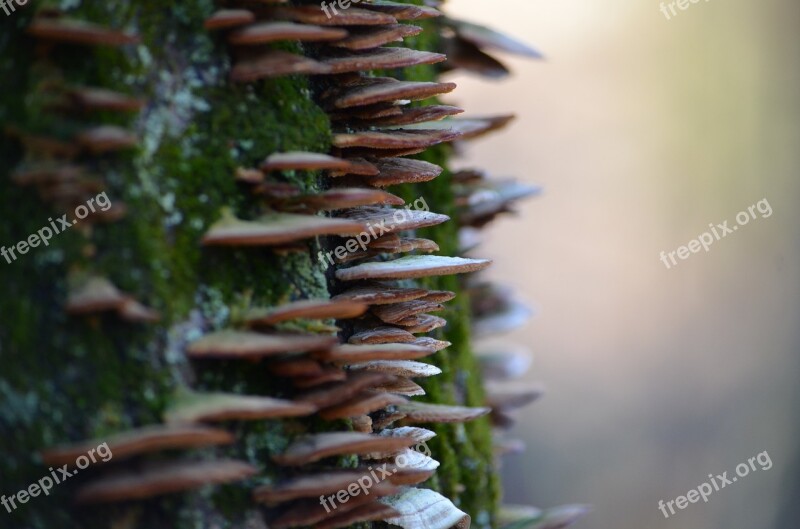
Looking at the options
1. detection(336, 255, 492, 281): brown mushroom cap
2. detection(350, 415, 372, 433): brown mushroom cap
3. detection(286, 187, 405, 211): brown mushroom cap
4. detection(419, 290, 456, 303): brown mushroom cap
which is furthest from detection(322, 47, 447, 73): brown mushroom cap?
detection(350, 415, 372, 433): brown mushroom cap

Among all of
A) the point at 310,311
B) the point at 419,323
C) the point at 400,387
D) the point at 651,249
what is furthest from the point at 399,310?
the point at 651,249

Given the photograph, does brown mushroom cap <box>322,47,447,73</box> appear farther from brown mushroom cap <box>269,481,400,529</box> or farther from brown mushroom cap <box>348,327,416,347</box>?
brown mushroom cap <box>269,481,400,529</box>

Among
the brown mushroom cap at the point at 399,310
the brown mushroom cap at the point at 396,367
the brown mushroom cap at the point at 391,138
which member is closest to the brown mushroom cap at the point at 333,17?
the brown mushroom cap at the point at 391,138

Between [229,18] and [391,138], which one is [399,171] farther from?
[229,18]

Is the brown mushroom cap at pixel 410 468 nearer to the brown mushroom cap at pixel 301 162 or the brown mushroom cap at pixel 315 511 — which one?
the brown mushroom cap at pixel 315 511

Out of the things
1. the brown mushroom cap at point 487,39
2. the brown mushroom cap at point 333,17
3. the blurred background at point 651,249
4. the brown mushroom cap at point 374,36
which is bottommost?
the blurred background at point 651,249

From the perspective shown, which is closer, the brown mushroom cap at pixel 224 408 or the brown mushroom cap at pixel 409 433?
the brown mushroom cap at pixel 224 408

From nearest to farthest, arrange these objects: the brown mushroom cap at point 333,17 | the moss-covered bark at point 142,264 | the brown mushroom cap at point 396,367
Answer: the moss-covered bark at point 142,264 < the brown mushroom cap at point 333,17 < the brown mushroom cap at point 396,367

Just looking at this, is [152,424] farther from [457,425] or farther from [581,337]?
[581,337]
